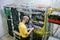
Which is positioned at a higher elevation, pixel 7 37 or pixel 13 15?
pixel 13 15

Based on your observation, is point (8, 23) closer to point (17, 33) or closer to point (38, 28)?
point (17, 33)

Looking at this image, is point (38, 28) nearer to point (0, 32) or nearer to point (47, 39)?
point (47, 39)

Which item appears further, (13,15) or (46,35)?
(13,15)

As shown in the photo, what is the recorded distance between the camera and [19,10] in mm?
2916

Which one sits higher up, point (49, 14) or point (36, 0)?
point (36, 0)

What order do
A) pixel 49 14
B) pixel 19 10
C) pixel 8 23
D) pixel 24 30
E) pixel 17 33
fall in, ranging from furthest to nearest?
pixel 8 23
pixel 17 33
pixel 19 10
pixel 24 30
pixel 49 14

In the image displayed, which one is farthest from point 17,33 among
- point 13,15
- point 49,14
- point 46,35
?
point 49,14

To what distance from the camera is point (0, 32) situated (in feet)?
12.0

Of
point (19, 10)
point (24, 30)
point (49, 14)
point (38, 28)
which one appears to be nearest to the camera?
point (49, 14)

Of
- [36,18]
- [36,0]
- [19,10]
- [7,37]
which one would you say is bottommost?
[7,37]

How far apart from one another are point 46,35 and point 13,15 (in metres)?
1.27

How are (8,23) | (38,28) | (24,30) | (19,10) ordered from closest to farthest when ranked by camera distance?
1. (24,30)
2. (38,28)
3. (19,10)
4. (8,23)

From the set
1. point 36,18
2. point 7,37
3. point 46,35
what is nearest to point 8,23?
point 7,37

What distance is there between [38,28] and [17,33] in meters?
0.76
